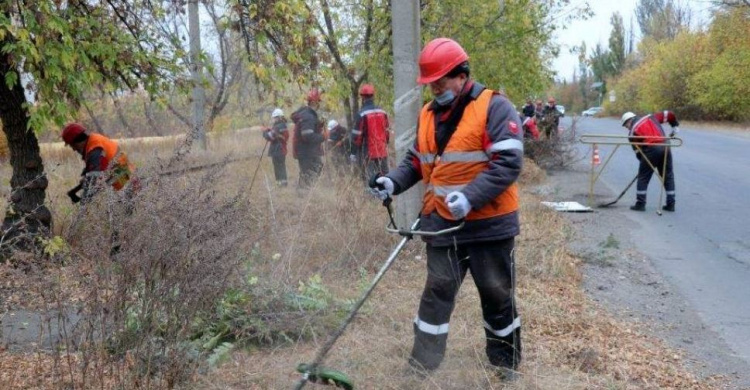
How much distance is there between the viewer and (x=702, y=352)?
4.66 m

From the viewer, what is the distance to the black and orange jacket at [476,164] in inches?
136

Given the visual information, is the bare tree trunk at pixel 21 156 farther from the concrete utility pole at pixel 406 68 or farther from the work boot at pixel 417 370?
the work boot at pixel 417 370

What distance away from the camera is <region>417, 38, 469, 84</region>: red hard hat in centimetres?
361

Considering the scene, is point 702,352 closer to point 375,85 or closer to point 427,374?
point 427,374

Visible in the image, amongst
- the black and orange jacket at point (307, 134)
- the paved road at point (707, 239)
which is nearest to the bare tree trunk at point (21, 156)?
the black and orange jacket at point (307, 134)

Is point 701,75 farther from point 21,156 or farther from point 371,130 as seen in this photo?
point 21,156

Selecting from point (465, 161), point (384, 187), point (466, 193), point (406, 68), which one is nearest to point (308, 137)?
point (406, 68)

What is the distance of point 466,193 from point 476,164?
27 centimetres

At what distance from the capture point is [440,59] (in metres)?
3.62

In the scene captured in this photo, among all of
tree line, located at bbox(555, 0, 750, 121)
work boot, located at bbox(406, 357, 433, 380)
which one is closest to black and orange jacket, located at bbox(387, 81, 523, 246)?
work boot, located at bbox(406, 357, 433, 380)

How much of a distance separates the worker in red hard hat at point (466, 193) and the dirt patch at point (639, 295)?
5.05ft

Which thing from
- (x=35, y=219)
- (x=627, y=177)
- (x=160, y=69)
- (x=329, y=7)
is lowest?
(x=627, y=177)

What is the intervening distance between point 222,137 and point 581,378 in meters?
15.3

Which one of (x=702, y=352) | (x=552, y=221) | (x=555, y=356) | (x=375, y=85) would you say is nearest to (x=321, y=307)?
(x=555, y=356)
